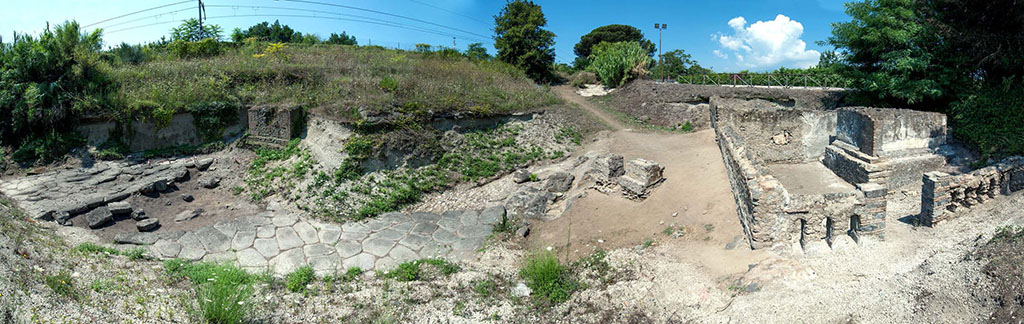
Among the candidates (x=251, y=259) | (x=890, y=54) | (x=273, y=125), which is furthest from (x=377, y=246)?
(x=890, y=54)

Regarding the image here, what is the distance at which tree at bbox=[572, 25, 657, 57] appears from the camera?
45500 millimetres

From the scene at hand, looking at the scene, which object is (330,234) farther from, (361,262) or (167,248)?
(167,248)

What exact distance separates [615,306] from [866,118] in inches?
324

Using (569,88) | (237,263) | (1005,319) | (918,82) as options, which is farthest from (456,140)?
(569,88)

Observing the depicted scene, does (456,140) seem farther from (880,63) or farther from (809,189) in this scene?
(880,63)

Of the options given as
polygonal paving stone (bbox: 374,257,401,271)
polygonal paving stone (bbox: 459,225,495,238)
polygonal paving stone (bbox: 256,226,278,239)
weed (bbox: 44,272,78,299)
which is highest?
weed (bbox: 44,272,78,299)

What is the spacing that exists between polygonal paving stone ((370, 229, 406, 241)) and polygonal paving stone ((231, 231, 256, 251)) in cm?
183

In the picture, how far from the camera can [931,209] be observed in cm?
720

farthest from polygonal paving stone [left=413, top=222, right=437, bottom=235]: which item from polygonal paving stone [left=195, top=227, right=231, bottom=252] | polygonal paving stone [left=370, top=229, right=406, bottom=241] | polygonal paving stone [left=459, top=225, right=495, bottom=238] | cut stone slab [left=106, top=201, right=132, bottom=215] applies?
cut stone slab [left=106, top=201, right=132, bottom=215]

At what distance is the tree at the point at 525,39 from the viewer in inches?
988

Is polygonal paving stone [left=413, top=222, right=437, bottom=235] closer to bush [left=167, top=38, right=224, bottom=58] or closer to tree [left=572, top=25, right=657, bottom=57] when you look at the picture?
bush [left=167, top=38, right=224, bottom=58]

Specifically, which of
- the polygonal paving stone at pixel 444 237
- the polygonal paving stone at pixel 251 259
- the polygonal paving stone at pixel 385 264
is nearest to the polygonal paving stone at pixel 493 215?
the polygonal paving stone at pixel 444 237

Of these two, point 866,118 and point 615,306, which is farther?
point 866,118

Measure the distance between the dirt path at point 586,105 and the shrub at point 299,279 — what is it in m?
11.0
